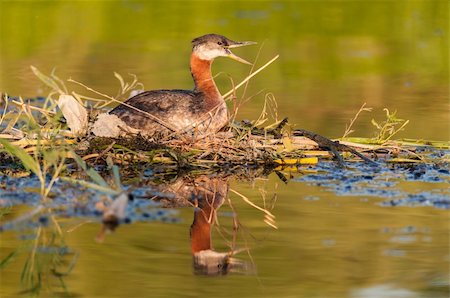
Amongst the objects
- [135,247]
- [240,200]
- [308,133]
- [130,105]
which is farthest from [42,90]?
[135,247]

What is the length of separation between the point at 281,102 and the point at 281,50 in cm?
396

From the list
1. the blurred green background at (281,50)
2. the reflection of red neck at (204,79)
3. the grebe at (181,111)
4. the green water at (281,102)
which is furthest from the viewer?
the blurred green background at (281,50)

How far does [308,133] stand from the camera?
8.10 m

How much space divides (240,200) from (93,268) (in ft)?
5.95

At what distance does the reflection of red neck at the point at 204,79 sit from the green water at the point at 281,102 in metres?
1.14

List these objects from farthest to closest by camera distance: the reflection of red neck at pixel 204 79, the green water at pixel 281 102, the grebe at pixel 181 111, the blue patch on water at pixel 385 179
Result: the reflection of red neck at pixel 204 79, the grebe at pixel 181 111, the blue patch on water at pixel 385 179, the green water at pixel 281 102

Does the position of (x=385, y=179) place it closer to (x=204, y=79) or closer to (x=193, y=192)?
(x=193, y=192)

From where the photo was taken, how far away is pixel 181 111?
836cm

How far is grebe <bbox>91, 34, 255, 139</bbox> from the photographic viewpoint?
800cm

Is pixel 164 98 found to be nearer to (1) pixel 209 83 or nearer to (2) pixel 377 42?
(1) pixel 209 83

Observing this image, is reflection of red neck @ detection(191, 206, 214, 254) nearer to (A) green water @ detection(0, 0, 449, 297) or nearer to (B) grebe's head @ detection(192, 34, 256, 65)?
(A) green water @ detection(0, 0, 449, 297)

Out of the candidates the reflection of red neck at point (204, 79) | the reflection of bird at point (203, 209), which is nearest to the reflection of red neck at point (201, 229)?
the reflection of bird at point (203, 209)

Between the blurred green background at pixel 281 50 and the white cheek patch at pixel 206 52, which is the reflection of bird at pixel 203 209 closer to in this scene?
the white cheek patch at pixel 206 52

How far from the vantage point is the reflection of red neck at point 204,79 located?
869 cm
